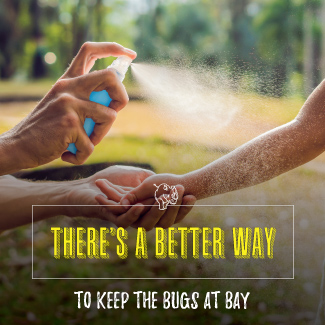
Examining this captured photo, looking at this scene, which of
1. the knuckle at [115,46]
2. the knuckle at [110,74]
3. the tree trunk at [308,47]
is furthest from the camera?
the tree trunk at [308,47]

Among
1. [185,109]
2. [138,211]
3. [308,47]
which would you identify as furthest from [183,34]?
[138,211]

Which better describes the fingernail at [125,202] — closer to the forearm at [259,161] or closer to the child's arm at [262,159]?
the child's arm at [262,159]

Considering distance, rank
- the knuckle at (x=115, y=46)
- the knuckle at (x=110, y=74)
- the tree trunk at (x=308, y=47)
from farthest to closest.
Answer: the tree trunk at (x=308, y=47) < the knuckle at (x=115, y=46) < the knuckle at (x=110, y=74)

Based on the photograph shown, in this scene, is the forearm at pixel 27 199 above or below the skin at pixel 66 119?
below

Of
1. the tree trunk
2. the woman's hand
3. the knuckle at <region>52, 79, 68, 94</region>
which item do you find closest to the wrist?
the woman's hand

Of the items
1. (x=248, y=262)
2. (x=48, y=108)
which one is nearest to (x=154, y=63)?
(x=48, y=108)

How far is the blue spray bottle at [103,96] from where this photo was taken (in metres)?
1.03

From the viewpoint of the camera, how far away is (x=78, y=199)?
3.90ft

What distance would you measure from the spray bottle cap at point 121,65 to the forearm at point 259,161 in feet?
1.09

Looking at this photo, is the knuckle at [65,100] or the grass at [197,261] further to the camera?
the grass at [197,261]

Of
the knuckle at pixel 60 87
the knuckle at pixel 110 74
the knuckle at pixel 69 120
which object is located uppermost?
the knuckle at pixel 110 74

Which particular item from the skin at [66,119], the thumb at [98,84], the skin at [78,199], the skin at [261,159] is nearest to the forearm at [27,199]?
the skin at [78,199]

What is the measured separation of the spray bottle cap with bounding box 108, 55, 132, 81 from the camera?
1.04m

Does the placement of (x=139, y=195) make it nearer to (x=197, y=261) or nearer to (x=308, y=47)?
(x=197, y=261)
